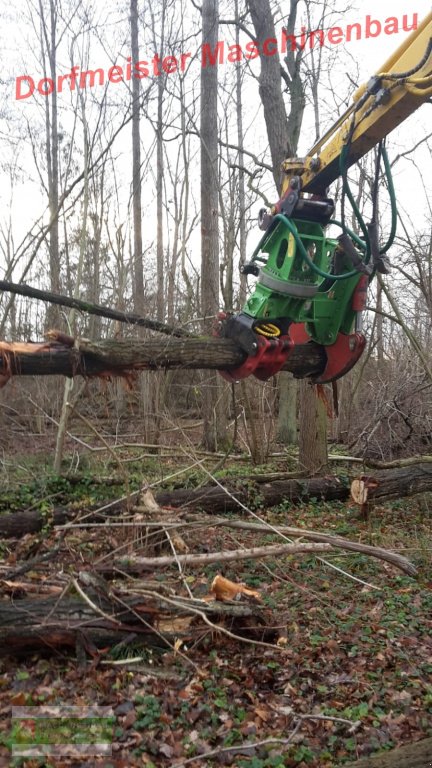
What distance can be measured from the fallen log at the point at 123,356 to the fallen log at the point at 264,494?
246 centimetres

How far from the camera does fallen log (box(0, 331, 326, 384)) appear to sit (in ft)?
13.7

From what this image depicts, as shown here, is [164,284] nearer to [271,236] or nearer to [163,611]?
[271,236]

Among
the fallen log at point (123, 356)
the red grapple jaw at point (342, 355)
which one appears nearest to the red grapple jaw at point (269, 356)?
the fallen log at point (123, 356)

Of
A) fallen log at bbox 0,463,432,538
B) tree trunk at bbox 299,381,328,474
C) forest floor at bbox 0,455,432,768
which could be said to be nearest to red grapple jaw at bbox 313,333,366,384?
forest floor at bbox 0,455,432,768

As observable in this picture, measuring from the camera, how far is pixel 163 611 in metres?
4.21

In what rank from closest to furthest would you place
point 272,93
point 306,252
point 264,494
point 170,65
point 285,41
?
point 306,252
point 264,494
point 272,93
point 285,41
point 170,65

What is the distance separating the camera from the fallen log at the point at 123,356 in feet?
13.7

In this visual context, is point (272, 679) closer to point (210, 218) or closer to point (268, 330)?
point (268, 330)

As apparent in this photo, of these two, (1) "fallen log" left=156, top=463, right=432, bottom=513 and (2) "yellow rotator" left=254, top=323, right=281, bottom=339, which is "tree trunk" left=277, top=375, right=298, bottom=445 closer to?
(1) "fallen log" left=156, top=463, right=432, bottom=513

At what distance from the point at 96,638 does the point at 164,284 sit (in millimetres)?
10417

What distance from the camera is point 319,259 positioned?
15.2 ft

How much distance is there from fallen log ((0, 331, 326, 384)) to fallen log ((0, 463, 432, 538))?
8.09ft

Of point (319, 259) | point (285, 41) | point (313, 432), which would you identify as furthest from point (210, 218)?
point (319, 259)

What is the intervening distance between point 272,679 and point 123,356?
8.10 feet
